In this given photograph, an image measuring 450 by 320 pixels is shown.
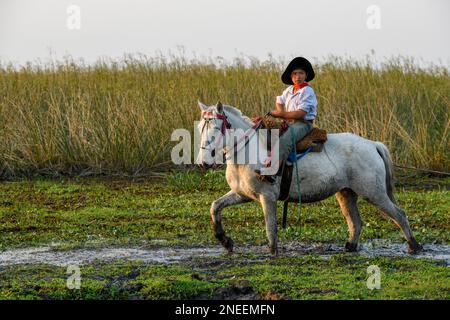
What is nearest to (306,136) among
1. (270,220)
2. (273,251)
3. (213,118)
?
(270,220)

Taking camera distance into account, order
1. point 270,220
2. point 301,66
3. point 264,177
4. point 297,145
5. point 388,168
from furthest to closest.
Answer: point 388,168, point 301,66, point 297,145, point 270,220, point 264,177

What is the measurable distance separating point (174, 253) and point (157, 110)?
6702 millimetres

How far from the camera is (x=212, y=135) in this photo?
8.85 metres

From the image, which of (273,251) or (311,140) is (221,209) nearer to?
(273,251)

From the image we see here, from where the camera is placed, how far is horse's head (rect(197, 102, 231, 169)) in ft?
28.6

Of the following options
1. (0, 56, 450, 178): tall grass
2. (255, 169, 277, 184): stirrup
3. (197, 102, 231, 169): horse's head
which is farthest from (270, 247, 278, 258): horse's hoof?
(0, 56, 450, 178): tall grass

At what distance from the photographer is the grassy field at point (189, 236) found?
24.9 ft

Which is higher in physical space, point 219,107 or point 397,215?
point 219,107

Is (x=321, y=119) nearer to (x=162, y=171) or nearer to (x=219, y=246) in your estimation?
(x=162, y=171)

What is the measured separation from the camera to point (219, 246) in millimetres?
9836

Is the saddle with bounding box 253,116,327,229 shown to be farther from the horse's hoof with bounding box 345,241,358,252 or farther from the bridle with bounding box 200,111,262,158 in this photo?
the horse's hoof with bounding box 345,241,358,252

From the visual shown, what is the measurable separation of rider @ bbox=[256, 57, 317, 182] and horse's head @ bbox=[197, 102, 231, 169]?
0.55 m

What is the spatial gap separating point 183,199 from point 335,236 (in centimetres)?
332
